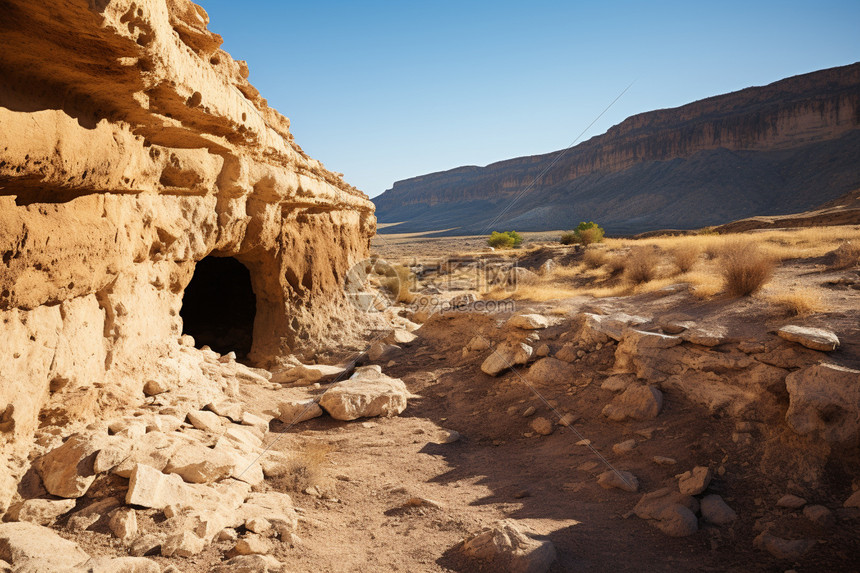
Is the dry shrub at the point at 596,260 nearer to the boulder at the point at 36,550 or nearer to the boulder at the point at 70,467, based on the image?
the boulder at the point at 70,467

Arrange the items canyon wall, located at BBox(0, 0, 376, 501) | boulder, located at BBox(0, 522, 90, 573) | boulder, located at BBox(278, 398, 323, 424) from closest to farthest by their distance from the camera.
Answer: boulder, located at BBox(0, 522, 90, 573) → canyon wall, located at BBox(0, 0, 376, 501) → boulder, located at BBox(278, 398, 323, 424)

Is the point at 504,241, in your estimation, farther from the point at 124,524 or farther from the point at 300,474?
the point at 124,524

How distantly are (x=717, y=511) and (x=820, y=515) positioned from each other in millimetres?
536

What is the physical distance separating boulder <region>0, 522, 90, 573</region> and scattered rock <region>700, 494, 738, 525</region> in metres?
3.54

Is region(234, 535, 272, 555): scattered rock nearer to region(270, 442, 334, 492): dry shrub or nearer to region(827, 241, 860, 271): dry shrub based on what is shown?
region(270, 442, 334, 492): dry shrub

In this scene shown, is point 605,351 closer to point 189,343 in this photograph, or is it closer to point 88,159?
point 189,343

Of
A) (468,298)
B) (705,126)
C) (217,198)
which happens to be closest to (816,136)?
(705,126)

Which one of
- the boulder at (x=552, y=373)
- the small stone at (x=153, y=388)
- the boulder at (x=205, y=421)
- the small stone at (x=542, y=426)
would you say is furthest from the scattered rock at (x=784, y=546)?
the small stone at (x=153, y=388)

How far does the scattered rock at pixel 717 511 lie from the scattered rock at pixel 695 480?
81 millimetres

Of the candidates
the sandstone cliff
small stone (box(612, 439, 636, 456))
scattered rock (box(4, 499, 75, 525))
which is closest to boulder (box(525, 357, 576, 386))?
small stone (box(612, 439, 636, 456))

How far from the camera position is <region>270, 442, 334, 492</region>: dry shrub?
12.0 feet

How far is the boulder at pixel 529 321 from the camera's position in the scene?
6.66m

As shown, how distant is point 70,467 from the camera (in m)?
2.77

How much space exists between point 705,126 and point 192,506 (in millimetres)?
76026
